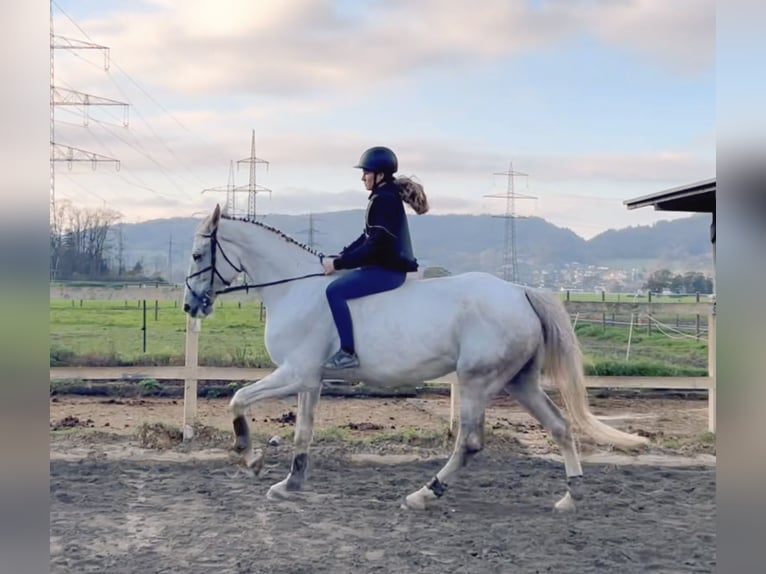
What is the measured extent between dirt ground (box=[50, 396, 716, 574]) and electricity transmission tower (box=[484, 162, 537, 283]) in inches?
63.0

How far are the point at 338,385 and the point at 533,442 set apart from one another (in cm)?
275

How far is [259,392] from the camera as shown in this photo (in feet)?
15.0

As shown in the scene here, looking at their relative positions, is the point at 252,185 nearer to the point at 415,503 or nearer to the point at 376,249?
the point at 376,249

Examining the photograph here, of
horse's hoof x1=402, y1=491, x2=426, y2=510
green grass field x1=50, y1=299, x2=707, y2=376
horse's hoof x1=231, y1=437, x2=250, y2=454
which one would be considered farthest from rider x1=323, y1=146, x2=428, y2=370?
green grass field x1=50, y1=299, x2=707, y2=376

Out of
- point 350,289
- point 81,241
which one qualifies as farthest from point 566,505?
point 81,241

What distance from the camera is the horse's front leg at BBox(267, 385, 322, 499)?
4.79 m

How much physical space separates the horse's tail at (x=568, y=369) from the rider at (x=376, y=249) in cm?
93

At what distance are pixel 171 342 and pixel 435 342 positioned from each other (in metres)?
5.59

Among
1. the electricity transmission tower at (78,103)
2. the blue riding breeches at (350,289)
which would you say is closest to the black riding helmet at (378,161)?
the blue riding breeches at (350,289)

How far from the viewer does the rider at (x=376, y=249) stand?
446 centimetres
